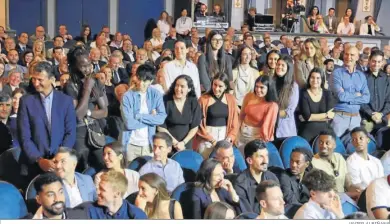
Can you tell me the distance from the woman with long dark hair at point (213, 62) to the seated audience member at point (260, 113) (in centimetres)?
87

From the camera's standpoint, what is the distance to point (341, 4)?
1703 cm

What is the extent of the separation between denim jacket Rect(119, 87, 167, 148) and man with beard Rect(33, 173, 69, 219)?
1652 mm

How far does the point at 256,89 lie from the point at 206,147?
1.95 feet

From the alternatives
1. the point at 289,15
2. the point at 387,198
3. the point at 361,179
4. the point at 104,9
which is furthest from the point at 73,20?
the point at 387,198

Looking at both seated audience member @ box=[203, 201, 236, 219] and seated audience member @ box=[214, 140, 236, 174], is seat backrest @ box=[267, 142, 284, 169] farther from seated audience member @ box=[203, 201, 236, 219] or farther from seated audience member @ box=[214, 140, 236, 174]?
seated audience member @ box=[203, 201, 236, 219]

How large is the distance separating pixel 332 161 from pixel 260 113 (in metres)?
0.73

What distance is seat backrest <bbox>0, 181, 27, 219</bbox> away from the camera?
3.97 metres

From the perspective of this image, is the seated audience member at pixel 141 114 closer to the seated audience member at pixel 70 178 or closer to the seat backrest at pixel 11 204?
the seated audience member at pixel 70 178

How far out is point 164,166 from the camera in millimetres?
4820

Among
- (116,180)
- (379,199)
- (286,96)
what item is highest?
(286,96)

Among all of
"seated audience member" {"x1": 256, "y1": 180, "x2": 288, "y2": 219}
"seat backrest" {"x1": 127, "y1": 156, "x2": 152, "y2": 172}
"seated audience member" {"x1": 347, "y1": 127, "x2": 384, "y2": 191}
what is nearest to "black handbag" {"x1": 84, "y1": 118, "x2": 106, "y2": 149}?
"seat backrest" {"x1": 127, "y1": 156, "x2": 152, "y2": 172}

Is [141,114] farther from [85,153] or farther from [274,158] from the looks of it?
[274,158]

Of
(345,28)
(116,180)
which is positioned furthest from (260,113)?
(345,28)

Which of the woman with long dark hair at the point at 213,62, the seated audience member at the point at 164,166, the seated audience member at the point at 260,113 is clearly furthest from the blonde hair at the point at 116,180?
the woman with long dark hair at the point at 213,62
